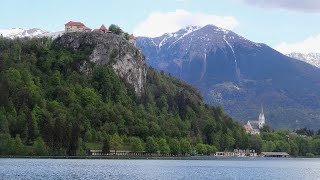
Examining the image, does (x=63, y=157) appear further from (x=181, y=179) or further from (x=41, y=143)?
(x=181, y=179)

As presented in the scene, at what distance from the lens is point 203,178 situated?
11731 cm

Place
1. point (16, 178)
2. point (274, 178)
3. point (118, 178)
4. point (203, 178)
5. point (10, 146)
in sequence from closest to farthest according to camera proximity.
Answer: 1. point (16, 178)
2. point (118, 178)
3. point (203, 178)
4. point (274, 178)
5. point (10, 146)

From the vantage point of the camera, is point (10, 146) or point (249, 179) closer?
Answer: point (249, 179)

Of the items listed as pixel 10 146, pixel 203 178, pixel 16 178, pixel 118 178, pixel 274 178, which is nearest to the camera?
pixel 16 178

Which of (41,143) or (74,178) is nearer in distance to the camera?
(74,178)

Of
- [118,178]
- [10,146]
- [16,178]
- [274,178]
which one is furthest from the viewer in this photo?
[10,146]

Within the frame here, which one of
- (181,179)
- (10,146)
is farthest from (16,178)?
(10,146)

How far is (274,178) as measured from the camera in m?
126

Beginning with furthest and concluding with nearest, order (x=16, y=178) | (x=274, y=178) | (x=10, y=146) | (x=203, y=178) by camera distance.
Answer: (x=10, y=146) < (x=274, y=178) < (x=203, y=178) < (x=16, y=178)

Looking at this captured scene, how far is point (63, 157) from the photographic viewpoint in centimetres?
19862

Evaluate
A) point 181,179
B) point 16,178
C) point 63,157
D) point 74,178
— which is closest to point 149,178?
point 181,179

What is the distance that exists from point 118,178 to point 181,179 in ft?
34.4

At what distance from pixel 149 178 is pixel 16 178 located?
2145cm

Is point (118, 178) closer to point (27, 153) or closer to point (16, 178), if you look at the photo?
point (16, 178)
